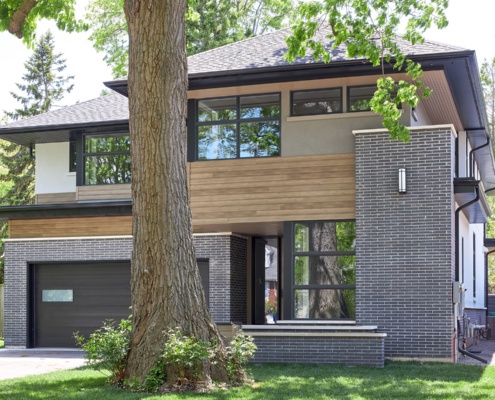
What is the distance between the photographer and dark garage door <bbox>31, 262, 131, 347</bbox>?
71.6 ft

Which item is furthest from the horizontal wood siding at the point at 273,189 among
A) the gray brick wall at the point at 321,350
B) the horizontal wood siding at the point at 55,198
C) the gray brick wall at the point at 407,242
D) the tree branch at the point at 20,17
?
the horizontal wood siding at the point at 55,198

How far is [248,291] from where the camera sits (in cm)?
2139

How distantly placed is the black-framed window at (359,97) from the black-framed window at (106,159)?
7.84 meters

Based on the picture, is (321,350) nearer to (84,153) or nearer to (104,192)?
(104,192)

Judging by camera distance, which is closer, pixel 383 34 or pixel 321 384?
pixel 321 384

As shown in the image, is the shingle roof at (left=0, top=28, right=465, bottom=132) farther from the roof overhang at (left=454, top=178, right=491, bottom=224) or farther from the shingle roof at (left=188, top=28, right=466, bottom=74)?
the roof overhang at (left=454, top=178, right=491, bottom=224)

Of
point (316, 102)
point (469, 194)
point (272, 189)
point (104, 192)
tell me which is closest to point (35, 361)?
point (272, 189)

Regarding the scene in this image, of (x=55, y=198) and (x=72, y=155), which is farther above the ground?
(x=72, y=155)

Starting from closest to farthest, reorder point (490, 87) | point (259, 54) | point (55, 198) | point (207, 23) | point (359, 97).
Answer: point (359, 97), point (259, 54), point (55, 198), point (207, 23), point (490, 87)

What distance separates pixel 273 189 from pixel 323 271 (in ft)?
6.52

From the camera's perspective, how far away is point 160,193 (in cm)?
1217

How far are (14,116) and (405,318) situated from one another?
3008 cm

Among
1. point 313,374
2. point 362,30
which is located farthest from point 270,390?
point 362,30

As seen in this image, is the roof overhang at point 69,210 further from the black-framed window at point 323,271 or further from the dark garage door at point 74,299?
the black-framed window at point 323,271
